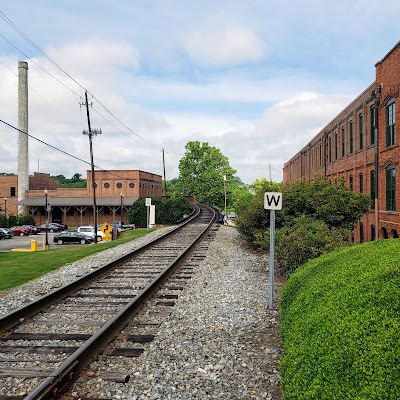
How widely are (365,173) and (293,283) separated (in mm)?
20885

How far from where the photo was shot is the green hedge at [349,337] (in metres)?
3.01

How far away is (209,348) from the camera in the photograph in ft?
19.0

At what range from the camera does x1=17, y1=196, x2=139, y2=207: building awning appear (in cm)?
6313

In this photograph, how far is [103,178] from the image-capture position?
67312 millimetres

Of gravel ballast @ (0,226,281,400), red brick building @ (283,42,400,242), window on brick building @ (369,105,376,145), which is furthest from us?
window on brick building @ (369,105,376,145)

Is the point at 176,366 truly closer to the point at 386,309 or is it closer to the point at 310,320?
the point at 310,320

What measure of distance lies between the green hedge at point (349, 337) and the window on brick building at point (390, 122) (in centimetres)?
1779

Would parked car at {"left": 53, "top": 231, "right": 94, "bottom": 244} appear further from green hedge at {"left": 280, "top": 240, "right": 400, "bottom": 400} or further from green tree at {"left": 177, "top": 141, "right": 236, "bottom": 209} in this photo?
green tree at {"left": 177, "top": 141, "right": 236, "bottom": 209}

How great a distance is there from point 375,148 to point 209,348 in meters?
19.8

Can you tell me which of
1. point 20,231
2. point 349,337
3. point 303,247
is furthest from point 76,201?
point 349,337

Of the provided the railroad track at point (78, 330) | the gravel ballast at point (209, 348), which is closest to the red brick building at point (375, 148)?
the gravel ballast at point (209, 348)

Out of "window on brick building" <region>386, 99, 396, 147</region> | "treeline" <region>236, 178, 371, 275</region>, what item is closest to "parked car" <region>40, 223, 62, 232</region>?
"treeline" <region>236, 178, 371, 275</region>

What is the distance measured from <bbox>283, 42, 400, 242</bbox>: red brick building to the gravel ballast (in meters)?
13.0

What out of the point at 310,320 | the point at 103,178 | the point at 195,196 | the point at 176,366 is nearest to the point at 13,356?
the point at 176,366
